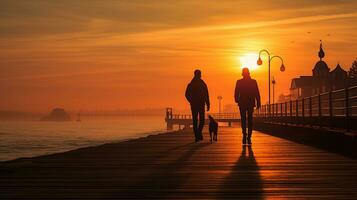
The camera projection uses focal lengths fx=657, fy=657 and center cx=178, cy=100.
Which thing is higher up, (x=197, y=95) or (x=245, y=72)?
(x=245, y=72)

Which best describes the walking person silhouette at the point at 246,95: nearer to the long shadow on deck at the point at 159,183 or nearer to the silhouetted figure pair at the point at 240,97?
the silhouetted figure pair at the point at 240,97

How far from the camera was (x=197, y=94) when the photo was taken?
708 inches

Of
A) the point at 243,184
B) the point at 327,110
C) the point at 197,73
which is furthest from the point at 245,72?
the point at 243,184

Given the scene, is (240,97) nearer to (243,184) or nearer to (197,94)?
(197,94)

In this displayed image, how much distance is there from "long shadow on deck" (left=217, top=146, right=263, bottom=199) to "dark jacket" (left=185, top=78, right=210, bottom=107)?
7.18 m

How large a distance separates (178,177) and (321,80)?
159648 mm

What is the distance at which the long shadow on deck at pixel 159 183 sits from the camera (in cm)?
689

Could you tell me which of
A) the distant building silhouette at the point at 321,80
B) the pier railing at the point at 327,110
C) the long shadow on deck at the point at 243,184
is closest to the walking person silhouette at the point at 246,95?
the pier railing at the point at 327,110

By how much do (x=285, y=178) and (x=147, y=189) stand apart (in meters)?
2.09

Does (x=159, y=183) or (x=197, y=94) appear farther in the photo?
(x=197, y=94)

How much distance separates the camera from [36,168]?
9.93 meters

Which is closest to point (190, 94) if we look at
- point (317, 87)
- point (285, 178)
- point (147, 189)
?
point (285, 178)

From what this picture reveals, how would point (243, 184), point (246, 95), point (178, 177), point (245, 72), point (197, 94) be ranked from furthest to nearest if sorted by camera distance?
1. point (197, 94)
2. point (245, 72)
3. point (246, 95)
4. point (178, 177)
5. point (243, 184)

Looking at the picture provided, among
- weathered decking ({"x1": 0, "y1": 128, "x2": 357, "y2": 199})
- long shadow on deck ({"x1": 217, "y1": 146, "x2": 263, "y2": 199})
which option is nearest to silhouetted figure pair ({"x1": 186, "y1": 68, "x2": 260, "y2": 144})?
weathered decking ({"x1": 0, "y1": 128, "x2": 357, "y2": 199})
